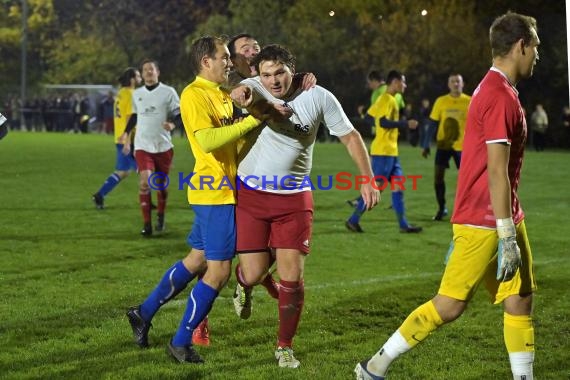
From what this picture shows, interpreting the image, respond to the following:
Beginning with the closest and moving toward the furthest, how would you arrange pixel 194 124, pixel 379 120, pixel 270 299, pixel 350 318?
pixel 194 124
pixel 350 318
pixel 270 299
pixel 379 120

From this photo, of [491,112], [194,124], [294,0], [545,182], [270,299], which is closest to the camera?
[491,112]

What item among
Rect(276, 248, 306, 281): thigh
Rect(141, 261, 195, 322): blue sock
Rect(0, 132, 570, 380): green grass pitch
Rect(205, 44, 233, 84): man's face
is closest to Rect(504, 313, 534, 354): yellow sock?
Rect(0, 132, 570, 380): green grass pitch

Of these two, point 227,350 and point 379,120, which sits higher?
point 379,120

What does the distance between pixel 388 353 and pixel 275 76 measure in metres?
1.76

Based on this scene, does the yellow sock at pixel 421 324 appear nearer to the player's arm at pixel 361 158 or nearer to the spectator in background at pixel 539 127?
the player's arm at pixel 361 158

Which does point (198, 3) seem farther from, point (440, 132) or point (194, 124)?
point (194, 124)

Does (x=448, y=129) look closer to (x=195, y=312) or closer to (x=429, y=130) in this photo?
(x=429, y=130)

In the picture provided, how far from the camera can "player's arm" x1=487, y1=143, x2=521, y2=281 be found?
4531mm

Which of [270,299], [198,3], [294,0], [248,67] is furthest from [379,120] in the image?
[198,3]

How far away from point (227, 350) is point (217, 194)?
1.10 meters

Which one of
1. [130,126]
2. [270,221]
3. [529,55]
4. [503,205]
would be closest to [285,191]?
[270,221]

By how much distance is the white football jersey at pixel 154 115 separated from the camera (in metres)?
12.0

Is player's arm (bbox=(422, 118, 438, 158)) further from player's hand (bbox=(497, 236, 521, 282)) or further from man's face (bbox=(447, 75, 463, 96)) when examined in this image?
player's hand (bbox=(497, 236, 521, 282))

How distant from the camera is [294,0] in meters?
50.4
